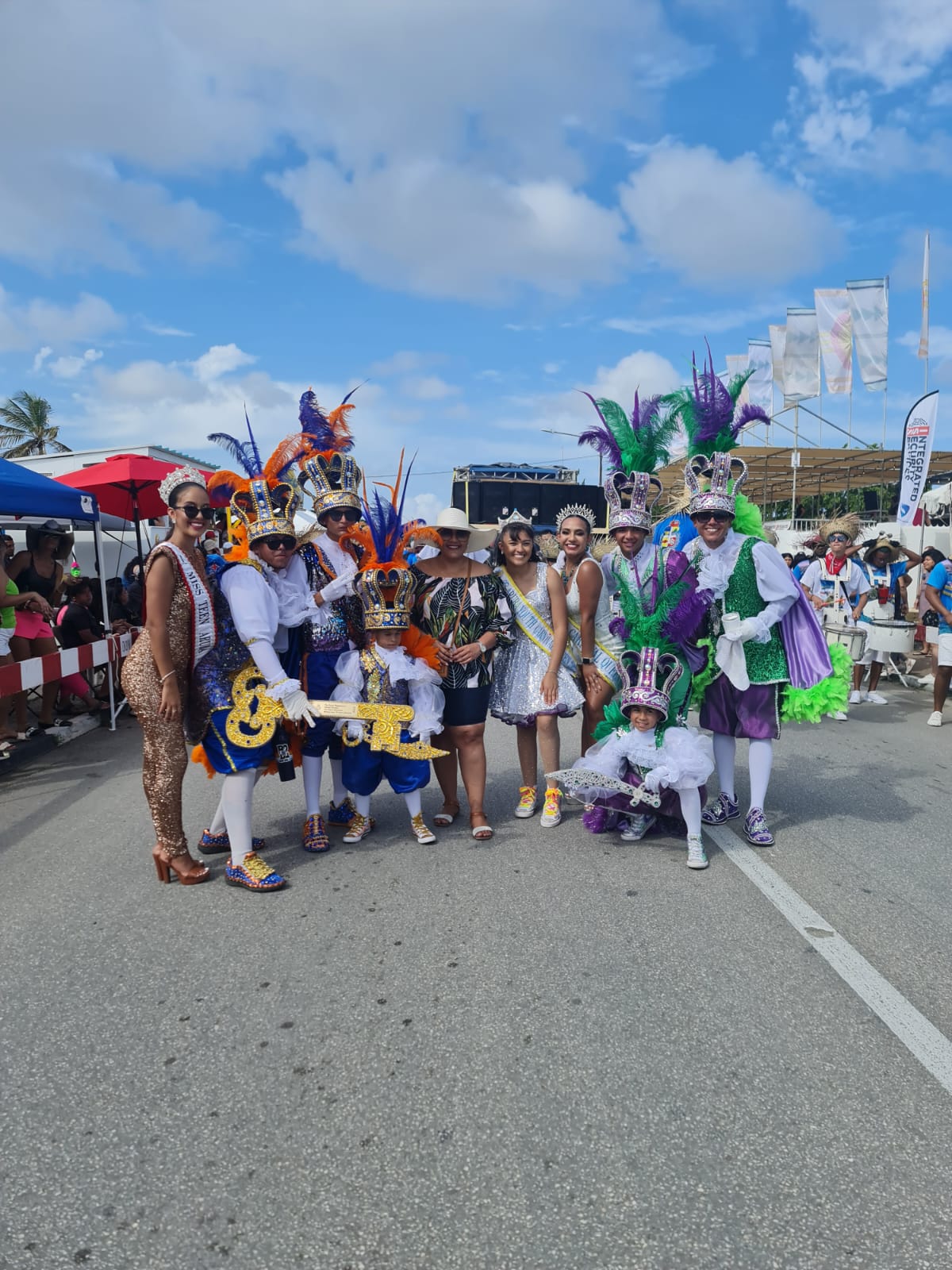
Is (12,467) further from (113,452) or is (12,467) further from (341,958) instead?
(113,452)

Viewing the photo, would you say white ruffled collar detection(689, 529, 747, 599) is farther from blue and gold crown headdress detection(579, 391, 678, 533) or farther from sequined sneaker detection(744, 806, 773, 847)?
sequined sneaker detection(744, 806, 773, 847)

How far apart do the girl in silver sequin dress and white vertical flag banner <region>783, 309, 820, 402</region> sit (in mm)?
22568

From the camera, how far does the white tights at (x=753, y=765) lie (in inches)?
193

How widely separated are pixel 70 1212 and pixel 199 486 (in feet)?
10.00

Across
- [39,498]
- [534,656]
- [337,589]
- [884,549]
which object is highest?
[39,498]

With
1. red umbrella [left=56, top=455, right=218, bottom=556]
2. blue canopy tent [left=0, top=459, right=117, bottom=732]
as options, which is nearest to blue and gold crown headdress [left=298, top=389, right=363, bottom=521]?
blue canopy tent [left=0, top=459, right=117, bottom=732]

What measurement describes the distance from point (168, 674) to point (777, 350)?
83.2 feet

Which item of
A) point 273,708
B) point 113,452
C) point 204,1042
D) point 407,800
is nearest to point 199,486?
point 273,708

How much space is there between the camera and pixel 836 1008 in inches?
118

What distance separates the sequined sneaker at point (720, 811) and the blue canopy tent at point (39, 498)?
20.2 ft

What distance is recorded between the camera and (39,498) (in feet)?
24.7

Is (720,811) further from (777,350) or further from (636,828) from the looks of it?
(777,350)

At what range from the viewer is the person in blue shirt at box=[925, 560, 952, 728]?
342 inches

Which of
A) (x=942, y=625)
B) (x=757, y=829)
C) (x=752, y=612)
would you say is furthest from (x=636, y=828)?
(x=942, y=625)
